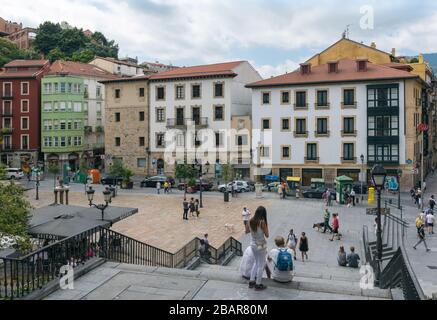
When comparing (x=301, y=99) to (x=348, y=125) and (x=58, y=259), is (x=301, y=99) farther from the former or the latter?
(x=58, y=259)

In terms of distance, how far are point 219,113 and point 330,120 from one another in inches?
522

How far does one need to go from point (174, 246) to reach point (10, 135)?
169ft

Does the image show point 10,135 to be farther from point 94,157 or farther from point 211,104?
point 211,104

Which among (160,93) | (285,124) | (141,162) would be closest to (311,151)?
(285,124)

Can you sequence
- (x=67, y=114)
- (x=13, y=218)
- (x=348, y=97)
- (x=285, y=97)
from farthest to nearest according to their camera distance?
1. (x=67, y=114)
2. (x=285, y=97)
3. (x=348, y=97)
4. (x=13, y=218)

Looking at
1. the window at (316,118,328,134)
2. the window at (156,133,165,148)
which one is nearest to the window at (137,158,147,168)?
the window at (156,133,165,148)

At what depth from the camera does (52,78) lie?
6544cm

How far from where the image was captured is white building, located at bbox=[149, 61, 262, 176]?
179ft

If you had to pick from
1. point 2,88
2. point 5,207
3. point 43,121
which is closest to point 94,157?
point 43,121

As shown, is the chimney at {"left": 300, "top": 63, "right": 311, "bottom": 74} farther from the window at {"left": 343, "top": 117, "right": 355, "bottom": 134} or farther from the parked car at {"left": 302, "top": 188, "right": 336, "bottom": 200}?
the parked car at {"left": 302, "top": 188, "right": 336, "bottom": 200}

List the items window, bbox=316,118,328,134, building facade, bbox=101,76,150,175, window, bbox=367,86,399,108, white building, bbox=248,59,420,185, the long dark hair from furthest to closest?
building facade, bbox=101,76,150,175, window, bbox=316,118,328,134, white building, bbox=248,59,420,185, window, bbox=367,86,399,108, the long dark hair

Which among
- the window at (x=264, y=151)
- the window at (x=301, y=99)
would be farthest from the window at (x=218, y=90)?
the window at (x=301, y=99)

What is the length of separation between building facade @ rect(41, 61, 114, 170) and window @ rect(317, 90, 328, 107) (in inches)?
1385

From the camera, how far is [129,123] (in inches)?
2381
